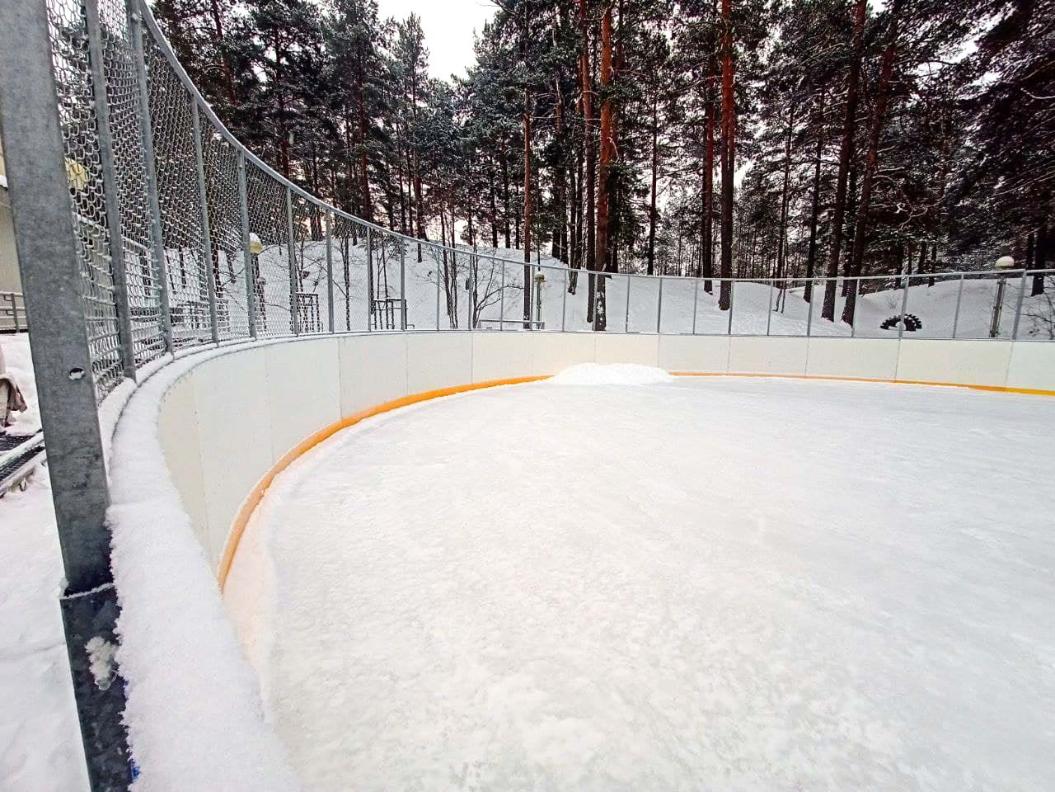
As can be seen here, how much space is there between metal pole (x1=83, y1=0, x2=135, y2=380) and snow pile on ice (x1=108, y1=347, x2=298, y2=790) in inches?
42.4

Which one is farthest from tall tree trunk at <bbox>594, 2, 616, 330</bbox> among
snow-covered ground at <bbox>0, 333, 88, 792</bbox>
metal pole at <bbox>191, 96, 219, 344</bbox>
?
snow-covered ground at <bbox>0, 333, 88, 792</bbox>

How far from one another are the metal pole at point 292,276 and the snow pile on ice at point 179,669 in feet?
12.6

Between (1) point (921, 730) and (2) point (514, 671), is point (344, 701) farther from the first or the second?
(1) point (921, 730)

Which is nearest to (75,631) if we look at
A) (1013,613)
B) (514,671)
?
(514,671)

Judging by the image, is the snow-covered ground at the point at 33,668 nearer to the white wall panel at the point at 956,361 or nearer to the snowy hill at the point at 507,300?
the snowy hill at the point at 507,300

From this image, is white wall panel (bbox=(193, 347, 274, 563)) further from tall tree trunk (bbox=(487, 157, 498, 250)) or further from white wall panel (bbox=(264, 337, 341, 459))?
tall tree trunk (bbox=(487, 157, 498, 250))

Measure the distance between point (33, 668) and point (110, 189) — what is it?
1.42m

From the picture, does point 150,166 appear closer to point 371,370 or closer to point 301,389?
point 301,389

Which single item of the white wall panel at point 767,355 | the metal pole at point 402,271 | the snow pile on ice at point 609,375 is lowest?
the snow pile on ice at point 609,375

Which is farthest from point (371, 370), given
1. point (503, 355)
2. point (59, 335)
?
point (59, 335)

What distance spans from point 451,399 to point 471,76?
23.6 m

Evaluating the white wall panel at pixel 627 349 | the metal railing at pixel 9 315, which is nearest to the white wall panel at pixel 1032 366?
the white wall panel at pixel 627 349

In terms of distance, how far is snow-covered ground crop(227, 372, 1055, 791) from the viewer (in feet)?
4.36

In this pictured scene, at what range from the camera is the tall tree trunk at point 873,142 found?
506 inches
